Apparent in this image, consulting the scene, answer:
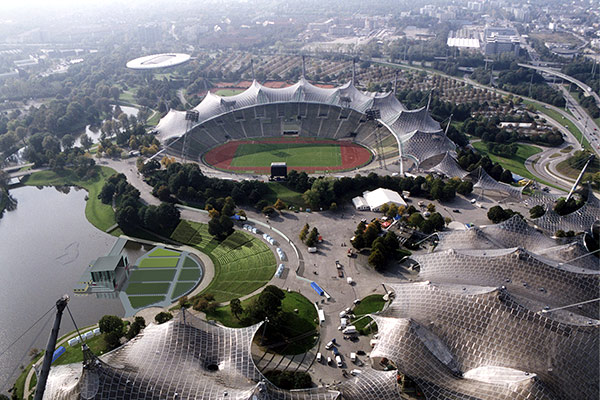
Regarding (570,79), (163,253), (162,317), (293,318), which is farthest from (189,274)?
(570,79)

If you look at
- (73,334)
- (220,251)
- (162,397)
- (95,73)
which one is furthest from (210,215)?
(95,73)

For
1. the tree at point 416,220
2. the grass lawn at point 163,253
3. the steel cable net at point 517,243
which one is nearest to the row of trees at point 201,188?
the grass lawn at point 163,253

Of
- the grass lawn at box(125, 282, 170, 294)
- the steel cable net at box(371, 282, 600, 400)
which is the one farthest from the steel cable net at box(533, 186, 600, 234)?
the grass lawn at box(125, 282, 170, 294)

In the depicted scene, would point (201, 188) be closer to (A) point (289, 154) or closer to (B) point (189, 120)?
(A) point (289, 154)

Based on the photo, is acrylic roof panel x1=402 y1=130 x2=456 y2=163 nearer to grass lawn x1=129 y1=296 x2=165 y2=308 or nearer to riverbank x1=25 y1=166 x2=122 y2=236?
grass lawn x1=129 y1=296 x2=165 y2=308

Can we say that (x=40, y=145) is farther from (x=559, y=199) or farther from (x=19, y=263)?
(x=559, y=199)

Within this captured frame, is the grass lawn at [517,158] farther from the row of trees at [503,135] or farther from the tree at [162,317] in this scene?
the tree at [162,317]

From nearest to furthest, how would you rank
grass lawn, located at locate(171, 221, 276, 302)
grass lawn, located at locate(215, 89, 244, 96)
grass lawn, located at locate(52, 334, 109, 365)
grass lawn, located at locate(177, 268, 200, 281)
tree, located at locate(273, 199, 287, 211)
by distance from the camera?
grass lawn, located at locate(52, 334, 109, 365) < grass lawn, located at locate(171, 221, 276, 302) < grass lawn, located at locate(177, 268, 200, 281) < tree, located at locate(273, 199, 287, 211) < grass lawn, located at locate(215, 89, 244, 96)
